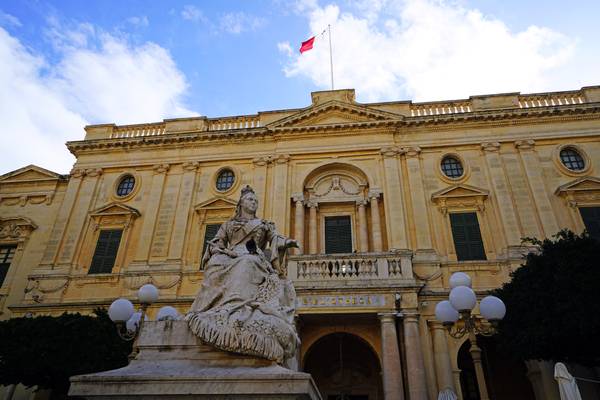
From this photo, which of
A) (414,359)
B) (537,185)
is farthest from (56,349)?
(537,185)

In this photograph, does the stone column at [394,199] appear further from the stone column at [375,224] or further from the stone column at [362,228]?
the stone column at [362,228]

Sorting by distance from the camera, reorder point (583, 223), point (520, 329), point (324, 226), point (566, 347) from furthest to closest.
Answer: point (324, 226) → point (583, 223) → point (520, 329) → point (566, 347)

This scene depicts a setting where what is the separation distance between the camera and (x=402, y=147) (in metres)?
19.0

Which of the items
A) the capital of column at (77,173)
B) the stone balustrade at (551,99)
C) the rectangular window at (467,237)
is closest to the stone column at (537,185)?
the stone balustrade at (551,99)

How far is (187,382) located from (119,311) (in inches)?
201

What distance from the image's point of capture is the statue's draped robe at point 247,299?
4133 millimetres

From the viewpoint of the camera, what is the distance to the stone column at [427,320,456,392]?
13.5 metres

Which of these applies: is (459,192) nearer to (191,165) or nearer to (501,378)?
(501,378)

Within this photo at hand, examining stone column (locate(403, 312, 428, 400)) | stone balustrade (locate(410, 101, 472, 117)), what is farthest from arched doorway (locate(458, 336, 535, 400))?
stone balustrade (locate(410, 101, 472, 117))

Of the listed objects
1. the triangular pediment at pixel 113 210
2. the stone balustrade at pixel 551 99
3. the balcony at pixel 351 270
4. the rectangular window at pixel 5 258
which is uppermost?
the stone balustrade at pixel 551 99

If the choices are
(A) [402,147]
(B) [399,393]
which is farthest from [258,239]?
(A) [402,147]

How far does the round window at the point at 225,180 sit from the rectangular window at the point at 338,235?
15.8ft

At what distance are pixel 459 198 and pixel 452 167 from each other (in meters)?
1.76

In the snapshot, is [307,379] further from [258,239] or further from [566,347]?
[566,347]
